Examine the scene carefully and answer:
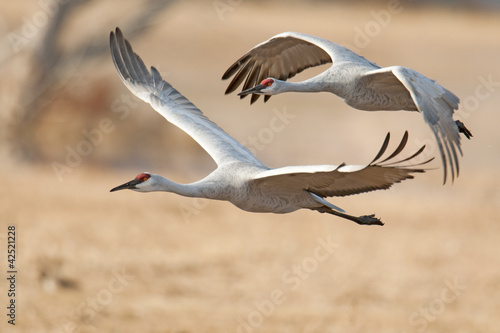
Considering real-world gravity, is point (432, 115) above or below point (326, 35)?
above

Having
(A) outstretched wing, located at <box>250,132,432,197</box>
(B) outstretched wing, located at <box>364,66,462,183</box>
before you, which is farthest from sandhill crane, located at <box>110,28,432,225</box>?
(B) outstretched wing, located at <box>364,66,462,183</box>

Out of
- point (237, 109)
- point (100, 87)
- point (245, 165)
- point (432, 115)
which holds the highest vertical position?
point (432, 115)

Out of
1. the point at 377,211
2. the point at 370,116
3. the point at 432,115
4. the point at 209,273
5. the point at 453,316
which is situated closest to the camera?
the point at 432,115

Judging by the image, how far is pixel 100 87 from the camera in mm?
23891

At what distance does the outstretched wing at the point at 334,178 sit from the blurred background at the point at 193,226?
304 inches

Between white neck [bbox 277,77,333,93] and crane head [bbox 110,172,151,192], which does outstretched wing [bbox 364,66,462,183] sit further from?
crane head [bbox 110,172,151,192]

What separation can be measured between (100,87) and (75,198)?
571cm

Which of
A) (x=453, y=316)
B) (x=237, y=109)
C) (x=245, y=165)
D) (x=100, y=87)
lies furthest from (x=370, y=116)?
(x=245, y=165)

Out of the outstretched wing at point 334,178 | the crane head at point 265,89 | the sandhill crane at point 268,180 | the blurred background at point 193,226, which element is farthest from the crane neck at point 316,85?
the blurred background at point 193,226

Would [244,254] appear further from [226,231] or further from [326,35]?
[326,35]

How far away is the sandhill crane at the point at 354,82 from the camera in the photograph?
6387 mm

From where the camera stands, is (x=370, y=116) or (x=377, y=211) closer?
(x=377, y=211)

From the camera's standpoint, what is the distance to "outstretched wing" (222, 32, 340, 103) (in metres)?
8.65

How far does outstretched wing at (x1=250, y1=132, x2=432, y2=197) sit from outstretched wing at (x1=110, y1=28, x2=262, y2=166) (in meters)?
0.80
